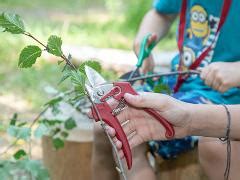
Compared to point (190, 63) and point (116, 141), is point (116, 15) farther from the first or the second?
point (116, 141)

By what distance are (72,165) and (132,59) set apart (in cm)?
146

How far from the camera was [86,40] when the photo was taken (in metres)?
4.86

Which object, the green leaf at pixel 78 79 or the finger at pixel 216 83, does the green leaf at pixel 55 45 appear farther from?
the finger at pixel 216 83

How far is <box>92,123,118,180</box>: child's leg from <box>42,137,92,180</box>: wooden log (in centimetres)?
32

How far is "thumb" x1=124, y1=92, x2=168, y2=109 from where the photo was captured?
55.4 inches

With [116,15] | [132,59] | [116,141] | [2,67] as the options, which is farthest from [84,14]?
[116,141]

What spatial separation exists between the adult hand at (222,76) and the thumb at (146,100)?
40 centimetres

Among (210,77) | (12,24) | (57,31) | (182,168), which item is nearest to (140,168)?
(210,77)

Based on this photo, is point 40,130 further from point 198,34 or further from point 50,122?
point 198,34

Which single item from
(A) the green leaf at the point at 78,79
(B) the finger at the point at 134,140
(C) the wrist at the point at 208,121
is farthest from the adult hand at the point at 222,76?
(A) the green leaf at the point at 78,79

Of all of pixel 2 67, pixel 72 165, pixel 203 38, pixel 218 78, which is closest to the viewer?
pixel 218 78

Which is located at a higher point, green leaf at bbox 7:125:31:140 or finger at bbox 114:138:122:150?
finger at bbox 114:138:122:150

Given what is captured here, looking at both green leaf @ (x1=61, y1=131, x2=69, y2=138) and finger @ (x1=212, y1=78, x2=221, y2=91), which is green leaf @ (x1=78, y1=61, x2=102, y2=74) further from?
green leaf @ (x1=61, y1=131, x2=69, y2=138)

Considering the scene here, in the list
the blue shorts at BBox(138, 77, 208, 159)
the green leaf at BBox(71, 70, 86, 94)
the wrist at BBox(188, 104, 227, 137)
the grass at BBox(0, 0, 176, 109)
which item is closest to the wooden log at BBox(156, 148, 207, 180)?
the blue shorts at BBox(138, 77, 208, 159)
